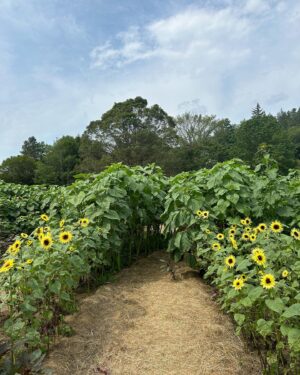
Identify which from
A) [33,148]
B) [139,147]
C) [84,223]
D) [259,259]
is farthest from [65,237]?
[33,148]

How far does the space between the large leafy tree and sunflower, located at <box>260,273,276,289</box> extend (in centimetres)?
2543

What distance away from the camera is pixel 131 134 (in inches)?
1115

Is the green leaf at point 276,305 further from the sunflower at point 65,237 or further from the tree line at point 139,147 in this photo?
the tree line at point 139,147

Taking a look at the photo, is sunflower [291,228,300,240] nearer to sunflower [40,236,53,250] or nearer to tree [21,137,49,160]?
sunflower [40,236,53,250]

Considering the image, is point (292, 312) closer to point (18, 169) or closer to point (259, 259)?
point (259, 259)

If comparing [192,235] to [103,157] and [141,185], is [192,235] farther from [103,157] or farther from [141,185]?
[103,157]

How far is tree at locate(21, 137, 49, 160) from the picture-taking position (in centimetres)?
5022

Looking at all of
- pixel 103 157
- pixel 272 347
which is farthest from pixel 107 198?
pixel 103 157

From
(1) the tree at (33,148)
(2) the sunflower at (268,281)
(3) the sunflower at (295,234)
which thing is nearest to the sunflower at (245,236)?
(3) the sunflower at (295,234)

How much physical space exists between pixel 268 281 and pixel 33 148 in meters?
51.9

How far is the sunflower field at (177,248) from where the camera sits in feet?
7.11

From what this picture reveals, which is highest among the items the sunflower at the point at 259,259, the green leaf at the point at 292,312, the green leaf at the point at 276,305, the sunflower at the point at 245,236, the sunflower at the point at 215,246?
the sunflower at the point at 245,236

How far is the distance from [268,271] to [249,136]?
38116 mm

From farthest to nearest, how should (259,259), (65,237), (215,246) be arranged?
(215,246)
(65,237)
(259,259)
